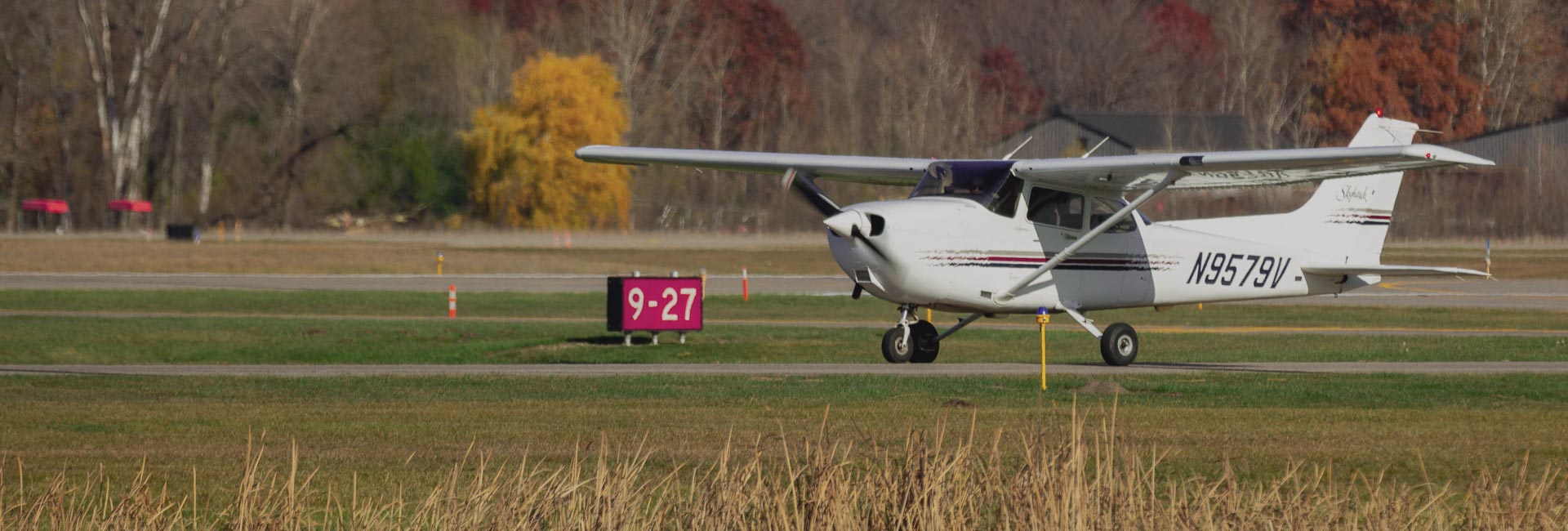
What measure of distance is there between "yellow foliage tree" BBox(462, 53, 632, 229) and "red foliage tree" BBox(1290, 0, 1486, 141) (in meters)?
38.1

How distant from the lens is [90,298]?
38281mm

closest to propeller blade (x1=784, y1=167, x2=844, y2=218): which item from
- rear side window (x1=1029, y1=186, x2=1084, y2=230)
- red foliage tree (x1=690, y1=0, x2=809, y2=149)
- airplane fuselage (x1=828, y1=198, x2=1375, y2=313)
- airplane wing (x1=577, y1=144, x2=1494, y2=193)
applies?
airplane fuselage (x1=828, y1=198, x2=1375, y2=313)

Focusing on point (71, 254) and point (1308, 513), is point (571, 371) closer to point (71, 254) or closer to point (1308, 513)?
point (1308, 513)

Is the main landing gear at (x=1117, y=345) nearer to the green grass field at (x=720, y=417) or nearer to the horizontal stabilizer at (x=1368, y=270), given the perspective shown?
the green grass field at (x=720, y=417)

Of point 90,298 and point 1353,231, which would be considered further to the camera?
point 90,298

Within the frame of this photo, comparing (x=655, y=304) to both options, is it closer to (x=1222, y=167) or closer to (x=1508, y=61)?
(x=1222, y=167)

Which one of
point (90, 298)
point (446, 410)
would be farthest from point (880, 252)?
point (90, 298)

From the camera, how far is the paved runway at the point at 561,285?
1549 inches

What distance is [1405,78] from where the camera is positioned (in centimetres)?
9394

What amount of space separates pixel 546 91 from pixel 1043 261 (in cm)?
6152

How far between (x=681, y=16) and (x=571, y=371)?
82382mm

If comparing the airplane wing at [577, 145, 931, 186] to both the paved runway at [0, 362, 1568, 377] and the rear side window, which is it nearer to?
the rear side window

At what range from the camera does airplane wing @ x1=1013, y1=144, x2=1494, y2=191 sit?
17750mm

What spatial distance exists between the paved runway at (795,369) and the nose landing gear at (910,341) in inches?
6.5
